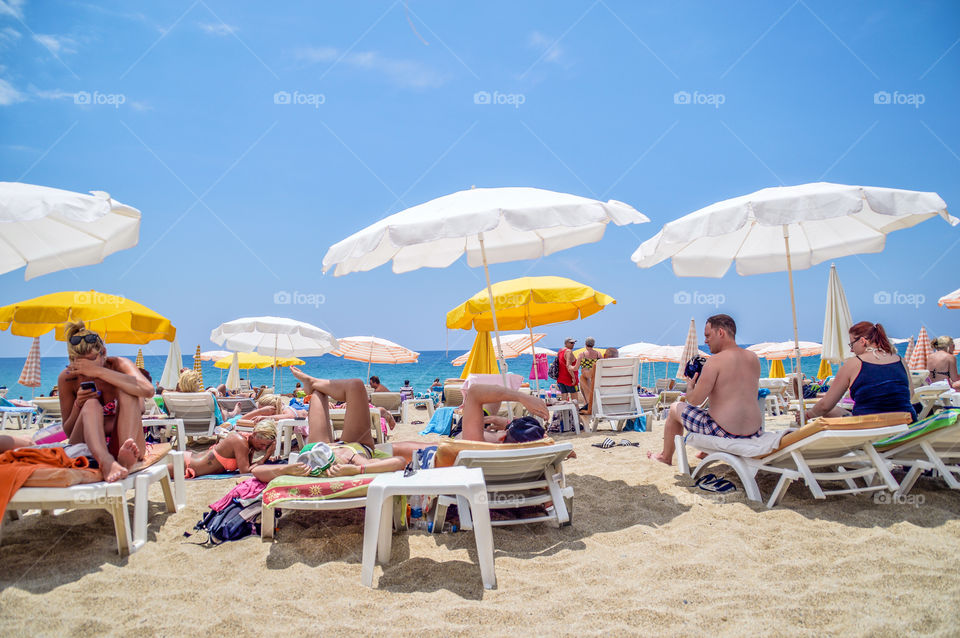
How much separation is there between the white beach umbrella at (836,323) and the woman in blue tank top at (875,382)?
4439 mm

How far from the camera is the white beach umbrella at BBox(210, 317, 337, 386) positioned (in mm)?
9023

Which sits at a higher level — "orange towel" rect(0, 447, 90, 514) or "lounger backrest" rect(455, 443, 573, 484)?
"orange towel" rect(0, 447, 90, 514)

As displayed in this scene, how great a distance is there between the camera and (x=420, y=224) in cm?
339

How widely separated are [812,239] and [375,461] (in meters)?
4.74

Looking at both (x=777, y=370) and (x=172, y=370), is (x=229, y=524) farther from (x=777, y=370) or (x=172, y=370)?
(x=777, y=370)

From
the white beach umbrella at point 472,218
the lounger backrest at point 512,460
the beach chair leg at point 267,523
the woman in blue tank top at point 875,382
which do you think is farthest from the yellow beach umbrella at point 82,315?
the woman in blue tank top at point 875,382

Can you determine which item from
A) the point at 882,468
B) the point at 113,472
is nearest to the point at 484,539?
the point at 113,472

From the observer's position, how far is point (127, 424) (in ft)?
10.5

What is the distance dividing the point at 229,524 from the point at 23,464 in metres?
1.05

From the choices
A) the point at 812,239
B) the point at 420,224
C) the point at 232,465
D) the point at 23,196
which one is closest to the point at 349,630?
the point at 420,224

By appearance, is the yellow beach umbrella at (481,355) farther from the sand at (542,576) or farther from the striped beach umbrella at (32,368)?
the striped beach umbrella at (32,368)

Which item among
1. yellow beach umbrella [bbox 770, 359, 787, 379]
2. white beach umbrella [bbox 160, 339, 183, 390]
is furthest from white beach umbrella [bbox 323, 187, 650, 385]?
yellow beach umbrella [bbox 770, 359, 787, 379]

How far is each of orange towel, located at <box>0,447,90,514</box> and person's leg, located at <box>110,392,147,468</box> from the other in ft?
0.79

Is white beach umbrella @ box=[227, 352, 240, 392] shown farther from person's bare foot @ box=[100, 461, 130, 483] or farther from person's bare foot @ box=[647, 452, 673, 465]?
person's bare foot @ box=[647, 452, 673, 465]
